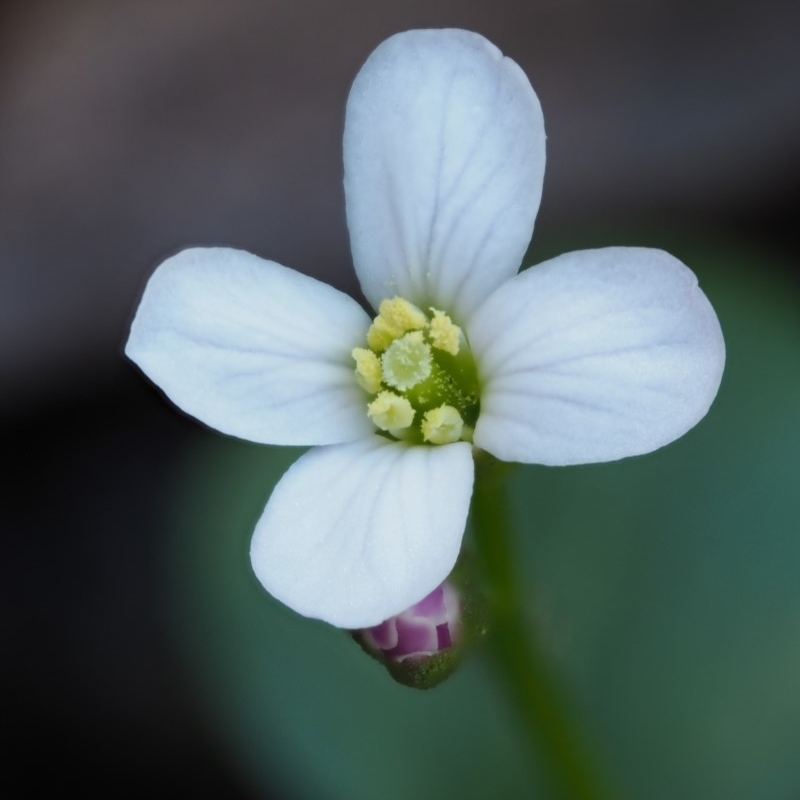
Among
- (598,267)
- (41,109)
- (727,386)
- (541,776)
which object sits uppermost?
(41,109)

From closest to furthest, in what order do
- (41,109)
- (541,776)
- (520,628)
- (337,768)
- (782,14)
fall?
(520,628) → (541,776) → (337,768) → (782,14) → (41,109)

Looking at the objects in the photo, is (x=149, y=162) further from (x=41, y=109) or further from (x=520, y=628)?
(x=520, y=628)

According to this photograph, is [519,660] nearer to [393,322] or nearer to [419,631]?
[419,631]

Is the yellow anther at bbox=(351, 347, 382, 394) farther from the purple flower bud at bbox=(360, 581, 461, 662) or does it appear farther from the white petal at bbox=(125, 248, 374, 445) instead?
the purple flower bud at bbox=(360, 581, 461, 662)

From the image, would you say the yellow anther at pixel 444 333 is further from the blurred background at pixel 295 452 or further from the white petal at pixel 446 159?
the blurred background at pixel 295 452

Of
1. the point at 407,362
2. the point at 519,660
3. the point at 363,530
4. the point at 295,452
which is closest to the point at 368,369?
the point at 407,362

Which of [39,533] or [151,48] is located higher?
[151,48]

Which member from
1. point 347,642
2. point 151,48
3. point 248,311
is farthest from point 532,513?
point 151,48
